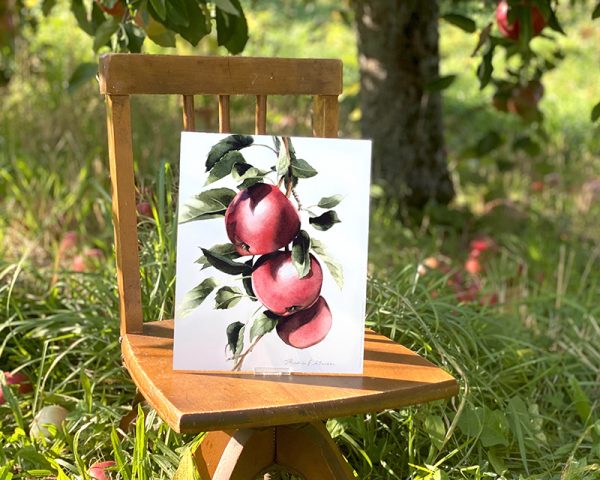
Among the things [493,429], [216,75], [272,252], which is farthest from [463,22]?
[272,252]

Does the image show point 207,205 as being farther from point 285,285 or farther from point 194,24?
point 194,24

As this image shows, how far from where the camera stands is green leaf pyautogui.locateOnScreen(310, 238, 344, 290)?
4.98 feet

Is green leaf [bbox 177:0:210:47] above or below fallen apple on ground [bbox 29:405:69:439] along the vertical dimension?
above

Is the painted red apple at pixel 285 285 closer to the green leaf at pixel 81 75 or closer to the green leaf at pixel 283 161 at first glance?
the green leaf at pixel 283 161

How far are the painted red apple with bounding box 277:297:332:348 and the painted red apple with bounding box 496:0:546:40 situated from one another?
1.09 metres

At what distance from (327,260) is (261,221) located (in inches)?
4.7

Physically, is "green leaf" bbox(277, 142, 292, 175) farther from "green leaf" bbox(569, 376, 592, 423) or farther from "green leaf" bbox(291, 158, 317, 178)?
"green leaf" bbox(569, 376, 592, 423)

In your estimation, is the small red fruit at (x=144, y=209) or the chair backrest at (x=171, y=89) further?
the small red fruit at (x=144, y=209)

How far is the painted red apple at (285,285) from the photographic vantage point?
4.97 feet

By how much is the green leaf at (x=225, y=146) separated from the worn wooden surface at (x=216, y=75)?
0.22 m

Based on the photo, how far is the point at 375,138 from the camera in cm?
372

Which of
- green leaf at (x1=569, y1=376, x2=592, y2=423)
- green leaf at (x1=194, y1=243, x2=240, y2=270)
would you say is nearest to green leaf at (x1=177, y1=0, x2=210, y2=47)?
green leaf at (x1=194, y1=243, x2=240, y2=270)

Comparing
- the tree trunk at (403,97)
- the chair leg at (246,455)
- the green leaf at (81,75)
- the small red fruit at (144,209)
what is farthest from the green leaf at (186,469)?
the tree trunk at (403,97)

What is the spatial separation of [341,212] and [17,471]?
0.88 m
